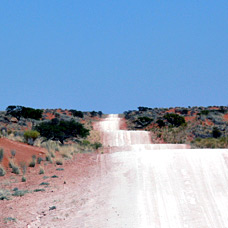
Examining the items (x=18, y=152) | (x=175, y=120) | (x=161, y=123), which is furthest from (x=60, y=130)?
(x=175, y=120)

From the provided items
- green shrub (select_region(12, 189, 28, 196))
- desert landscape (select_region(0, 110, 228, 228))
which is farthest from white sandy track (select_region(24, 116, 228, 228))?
green shrub (select_region(12, 189, 28, 196))

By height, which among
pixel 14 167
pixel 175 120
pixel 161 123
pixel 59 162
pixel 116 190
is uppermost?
pixel 175 120

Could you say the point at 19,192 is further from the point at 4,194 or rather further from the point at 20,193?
the point at 4,194

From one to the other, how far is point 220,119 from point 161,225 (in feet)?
170

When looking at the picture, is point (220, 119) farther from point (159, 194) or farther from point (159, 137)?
point (159, 194)

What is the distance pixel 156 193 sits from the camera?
13719 mm

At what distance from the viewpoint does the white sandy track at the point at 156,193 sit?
11.3 m

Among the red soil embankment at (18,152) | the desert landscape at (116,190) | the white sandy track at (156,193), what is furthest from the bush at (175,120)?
the white sandy track at (156,193)

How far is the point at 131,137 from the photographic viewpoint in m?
48.7

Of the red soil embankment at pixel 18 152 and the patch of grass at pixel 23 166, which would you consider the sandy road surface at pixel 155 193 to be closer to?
the patch of grass at pixel 23 166

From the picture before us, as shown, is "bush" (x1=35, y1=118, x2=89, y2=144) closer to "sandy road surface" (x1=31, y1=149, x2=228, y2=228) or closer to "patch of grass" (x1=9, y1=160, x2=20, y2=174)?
"patch of grass" (x1=9, y1=160, x2=20, y2=174)

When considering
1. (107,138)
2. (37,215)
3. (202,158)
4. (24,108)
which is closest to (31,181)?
(37,215)

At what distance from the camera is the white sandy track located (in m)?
11.3

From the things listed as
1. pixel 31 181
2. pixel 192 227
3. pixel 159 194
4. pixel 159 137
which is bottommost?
pixel 192 227
